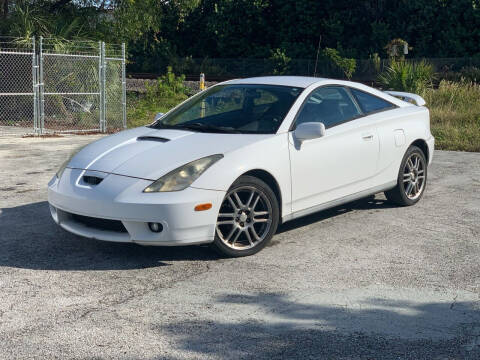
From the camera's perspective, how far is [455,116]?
17.2m

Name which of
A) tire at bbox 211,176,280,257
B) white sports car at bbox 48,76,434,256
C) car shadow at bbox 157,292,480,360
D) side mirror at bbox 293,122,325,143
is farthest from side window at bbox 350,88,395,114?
car shadow at bbox 157,292,480,360

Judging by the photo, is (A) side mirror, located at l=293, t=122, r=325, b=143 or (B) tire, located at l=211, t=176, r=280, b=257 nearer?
(B) tire, located at l=211, t=176, r=280, b=257

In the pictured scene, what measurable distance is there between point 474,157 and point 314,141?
22.6 feet

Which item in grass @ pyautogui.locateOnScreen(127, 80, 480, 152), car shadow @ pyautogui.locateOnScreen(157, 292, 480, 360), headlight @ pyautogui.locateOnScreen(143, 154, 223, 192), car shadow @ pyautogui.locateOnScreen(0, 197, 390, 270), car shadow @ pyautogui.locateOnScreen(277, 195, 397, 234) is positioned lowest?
car shadow @ pyautogui.locateOnScreen(0, 197, 390, 270)

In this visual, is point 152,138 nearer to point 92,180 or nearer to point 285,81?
point 92,180

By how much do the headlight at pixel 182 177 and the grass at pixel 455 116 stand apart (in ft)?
30.3

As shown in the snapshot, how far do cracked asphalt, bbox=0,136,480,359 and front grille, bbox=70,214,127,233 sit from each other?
281mm

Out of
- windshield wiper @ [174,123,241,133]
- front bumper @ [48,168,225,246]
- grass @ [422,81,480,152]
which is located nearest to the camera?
front bumper @ [48,168,225,246]

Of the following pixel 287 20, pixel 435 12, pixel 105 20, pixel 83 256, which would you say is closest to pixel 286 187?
pixel 83 256

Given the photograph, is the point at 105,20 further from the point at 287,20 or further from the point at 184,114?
the point at 287,20

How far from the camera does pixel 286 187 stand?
19.6 ft

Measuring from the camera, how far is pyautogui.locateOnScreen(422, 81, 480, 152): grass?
547 inches

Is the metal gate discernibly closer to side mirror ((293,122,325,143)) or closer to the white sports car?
the white sports car

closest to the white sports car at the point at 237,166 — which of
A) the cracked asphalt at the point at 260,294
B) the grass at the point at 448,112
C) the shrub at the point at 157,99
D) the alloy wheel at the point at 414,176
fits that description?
the alloy wheel at the point at 414,176
